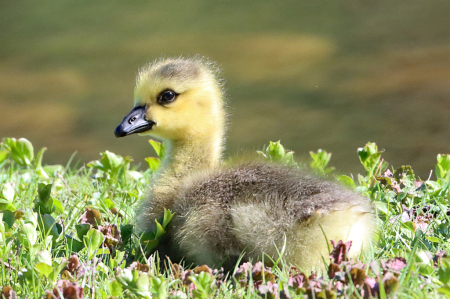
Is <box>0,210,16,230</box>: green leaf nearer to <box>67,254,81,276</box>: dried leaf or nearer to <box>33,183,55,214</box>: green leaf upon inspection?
<box>33,183,55,214</box>: green leaf

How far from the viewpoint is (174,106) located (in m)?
1.81

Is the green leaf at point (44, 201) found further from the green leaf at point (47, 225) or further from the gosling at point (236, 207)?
the gosling at point (236, 207)

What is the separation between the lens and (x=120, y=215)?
1883 mm

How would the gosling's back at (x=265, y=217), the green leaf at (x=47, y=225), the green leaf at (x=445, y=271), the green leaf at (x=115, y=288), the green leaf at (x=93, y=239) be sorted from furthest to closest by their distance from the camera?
the green leaf at (x=47, y=225), the green leaf at (x=93, y=239), the gosling's back at (x=265, y=217), the green leaf at (x=115, y=288), the green leaf at (x=445, y=271)

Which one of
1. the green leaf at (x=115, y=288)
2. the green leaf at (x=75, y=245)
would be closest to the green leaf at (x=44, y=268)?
the green leaf at (x=115, y=288)

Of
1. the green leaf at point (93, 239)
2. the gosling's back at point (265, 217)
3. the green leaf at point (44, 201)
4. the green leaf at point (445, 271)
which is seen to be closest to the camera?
the green leaf at point (445, 271)

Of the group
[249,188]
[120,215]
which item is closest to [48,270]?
[249,188]

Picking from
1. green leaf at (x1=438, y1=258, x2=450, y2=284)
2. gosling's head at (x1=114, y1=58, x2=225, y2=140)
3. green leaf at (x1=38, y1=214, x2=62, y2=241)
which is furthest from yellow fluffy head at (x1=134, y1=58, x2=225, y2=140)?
green leaf at (x1=438, y1=258, x2=450, y2=284)

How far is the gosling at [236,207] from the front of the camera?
135 centimetres

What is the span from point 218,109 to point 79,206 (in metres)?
0.60

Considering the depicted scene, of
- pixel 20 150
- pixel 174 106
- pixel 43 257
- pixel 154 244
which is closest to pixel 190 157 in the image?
pixel 174 106

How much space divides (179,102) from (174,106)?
2cm

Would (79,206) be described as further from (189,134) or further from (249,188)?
(249,188)

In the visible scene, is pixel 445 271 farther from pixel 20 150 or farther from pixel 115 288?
pixel 20 150
